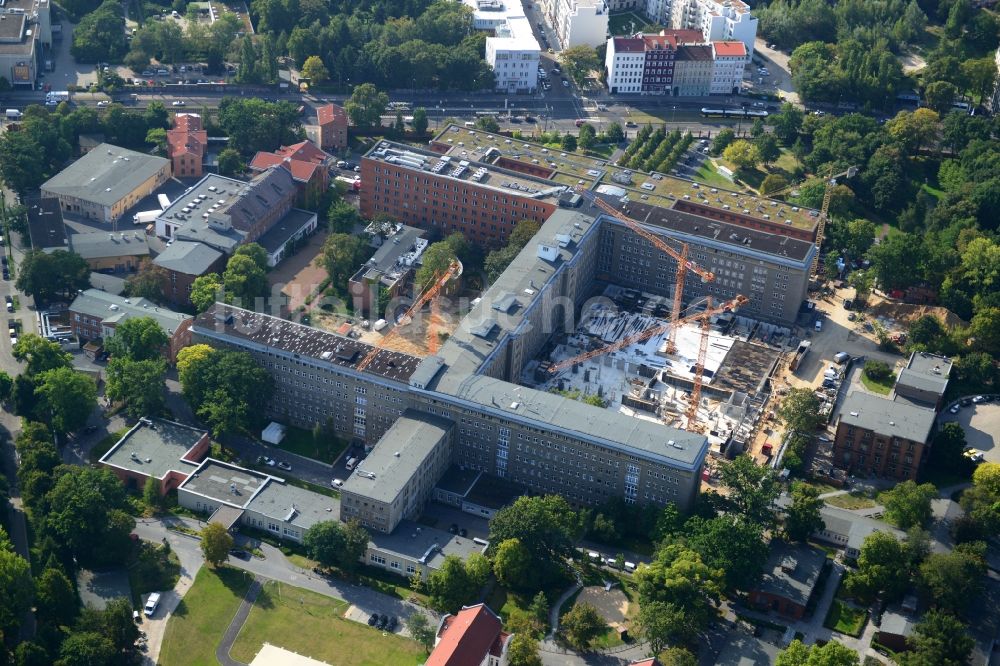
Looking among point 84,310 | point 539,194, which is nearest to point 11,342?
point 84,310

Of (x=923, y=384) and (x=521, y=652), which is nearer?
(x=521, y=652)

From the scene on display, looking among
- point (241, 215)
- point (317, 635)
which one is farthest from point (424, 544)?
point (241, 215)

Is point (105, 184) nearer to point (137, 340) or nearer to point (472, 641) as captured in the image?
point (137, 340)

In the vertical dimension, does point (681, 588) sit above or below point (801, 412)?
below

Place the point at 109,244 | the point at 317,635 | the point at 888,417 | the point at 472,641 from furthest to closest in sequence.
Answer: the point at 109,244
the point at 888,417
the point at 317,635
the point at 472,641

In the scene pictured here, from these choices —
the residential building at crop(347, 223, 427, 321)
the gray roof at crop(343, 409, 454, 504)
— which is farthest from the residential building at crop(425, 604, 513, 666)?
the residential building at crop(347, 223, 427, 321)

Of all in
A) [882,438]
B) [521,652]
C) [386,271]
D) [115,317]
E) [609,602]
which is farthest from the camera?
[386,271]

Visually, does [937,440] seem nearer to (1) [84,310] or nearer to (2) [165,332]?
(2) [165,332]
